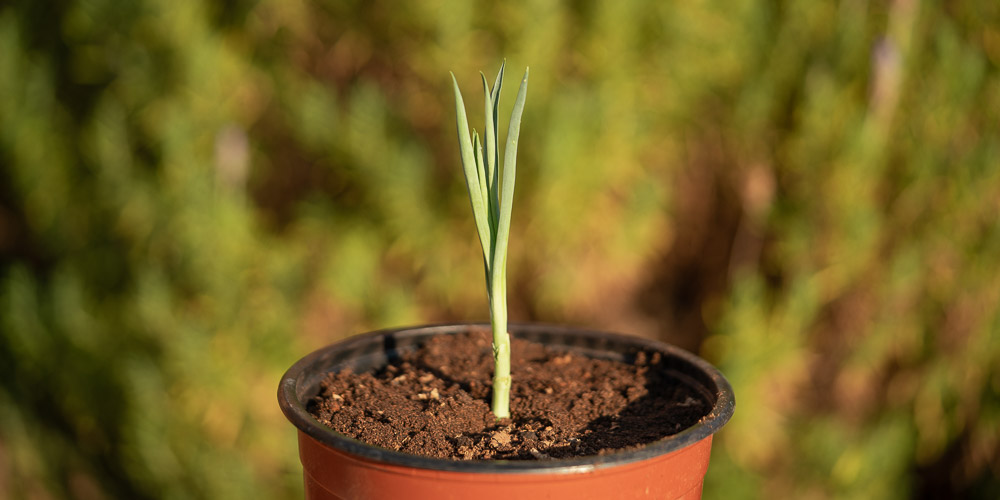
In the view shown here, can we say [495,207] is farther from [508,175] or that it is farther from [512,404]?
[512,404]

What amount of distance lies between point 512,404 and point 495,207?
7.5 inches

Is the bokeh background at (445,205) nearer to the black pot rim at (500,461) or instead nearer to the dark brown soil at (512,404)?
the dark brown soil at (512,404)

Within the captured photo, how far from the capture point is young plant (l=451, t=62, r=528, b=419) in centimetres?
65

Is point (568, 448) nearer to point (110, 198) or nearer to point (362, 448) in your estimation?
point (362, 448)

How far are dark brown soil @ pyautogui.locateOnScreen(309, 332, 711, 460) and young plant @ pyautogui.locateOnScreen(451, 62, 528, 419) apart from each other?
0.05m

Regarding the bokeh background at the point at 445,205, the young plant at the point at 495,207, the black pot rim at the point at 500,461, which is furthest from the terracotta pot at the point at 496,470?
the bokeh background at the point at 445,205

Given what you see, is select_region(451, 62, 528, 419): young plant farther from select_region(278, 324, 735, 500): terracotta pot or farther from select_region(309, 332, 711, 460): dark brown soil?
select_region(278, 324, 735, 500): terracotta pot

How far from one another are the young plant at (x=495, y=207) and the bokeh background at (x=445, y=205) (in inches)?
33.8

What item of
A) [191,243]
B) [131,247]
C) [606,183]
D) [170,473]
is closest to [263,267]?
[191,243]

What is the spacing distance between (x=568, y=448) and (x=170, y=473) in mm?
1298

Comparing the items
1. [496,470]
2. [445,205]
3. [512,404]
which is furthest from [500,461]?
[445,205]

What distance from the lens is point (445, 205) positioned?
1646mm

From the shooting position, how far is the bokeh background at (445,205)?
155 centimetres

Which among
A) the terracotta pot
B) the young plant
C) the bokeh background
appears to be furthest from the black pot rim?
the bokeh background
